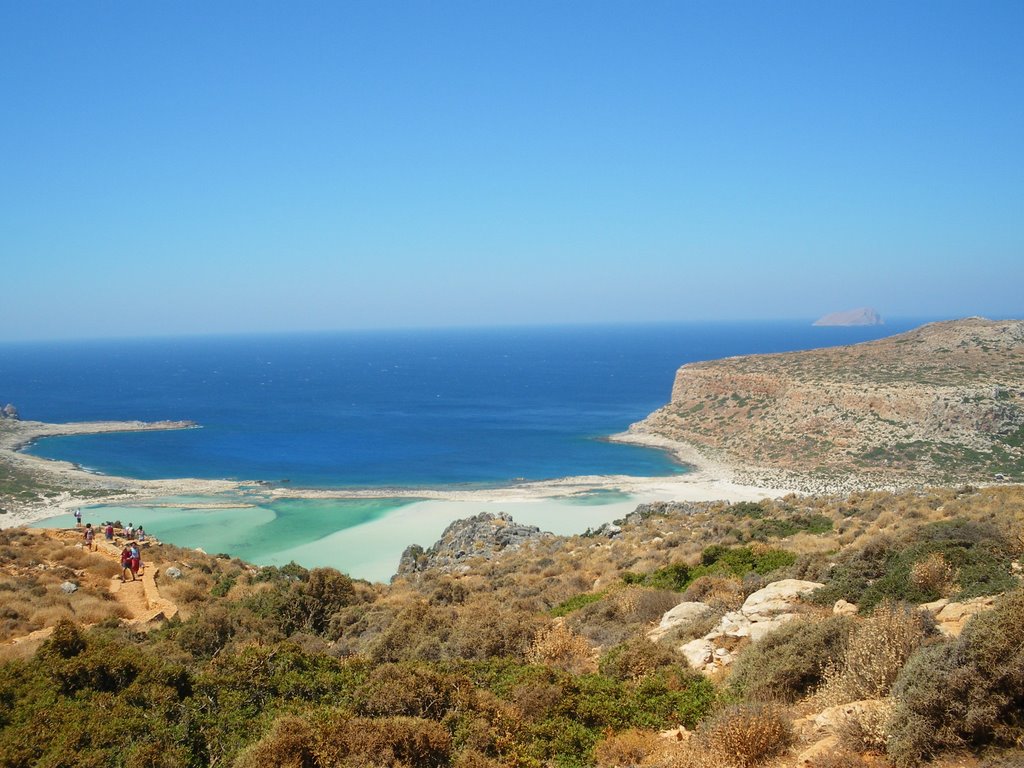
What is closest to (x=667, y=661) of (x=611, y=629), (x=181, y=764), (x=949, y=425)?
(x=611, y=629)

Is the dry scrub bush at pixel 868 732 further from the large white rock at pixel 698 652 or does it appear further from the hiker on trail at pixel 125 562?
the hiker on trail at pixel 125 562

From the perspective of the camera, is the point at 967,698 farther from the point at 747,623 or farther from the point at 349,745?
the point at 349,745

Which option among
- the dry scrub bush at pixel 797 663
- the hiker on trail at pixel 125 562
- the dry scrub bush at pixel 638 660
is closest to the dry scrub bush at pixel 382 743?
the dry scrub bush at pixel 638 660

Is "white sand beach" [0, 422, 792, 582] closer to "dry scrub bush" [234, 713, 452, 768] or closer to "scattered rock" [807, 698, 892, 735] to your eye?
"dry scrub bush" [234, 713, 452, 768]

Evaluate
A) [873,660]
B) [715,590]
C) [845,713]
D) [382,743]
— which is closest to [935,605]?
[873,660]

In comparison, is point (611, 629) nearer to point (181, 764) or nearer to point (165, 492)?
point (181, 764)

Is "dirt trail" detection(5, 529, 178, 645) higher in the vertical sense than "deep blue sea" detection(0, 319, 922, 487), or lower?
higher

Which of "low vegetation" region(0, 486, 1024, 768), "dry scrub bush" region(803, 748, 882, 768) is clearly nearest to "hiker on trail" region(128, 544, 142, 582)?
"low vegetation" region(0, 486, 1024, 768)
